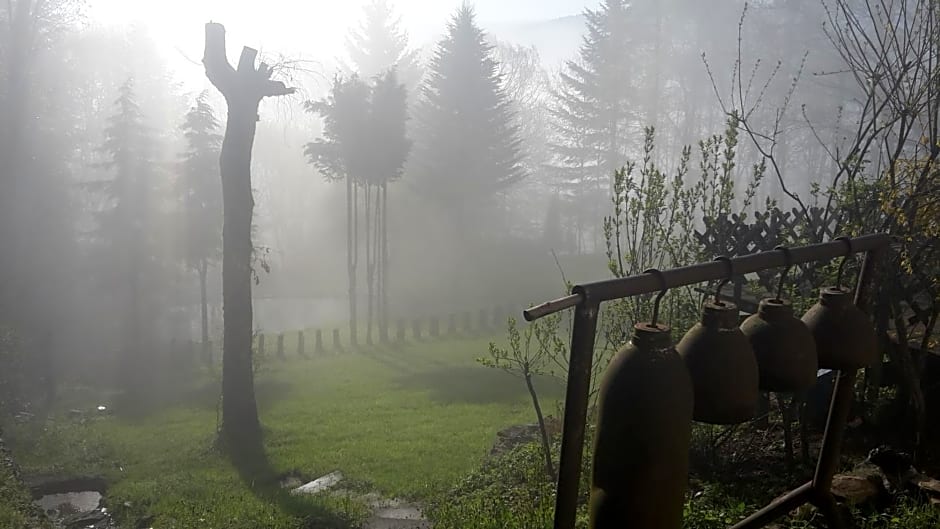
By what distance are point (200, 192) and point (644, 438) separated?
20664mm

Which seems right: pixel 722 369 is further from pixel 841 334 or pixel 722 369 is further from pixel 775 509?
pixel 775 509

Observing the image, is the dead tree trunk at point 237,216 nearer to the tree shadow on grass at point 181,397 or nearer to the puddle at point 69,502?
the puddle at point 69,502

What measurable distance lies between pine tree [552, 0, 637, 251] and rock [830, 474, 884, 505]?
1256 inches

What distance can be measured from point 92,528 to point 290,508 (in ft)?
6.79

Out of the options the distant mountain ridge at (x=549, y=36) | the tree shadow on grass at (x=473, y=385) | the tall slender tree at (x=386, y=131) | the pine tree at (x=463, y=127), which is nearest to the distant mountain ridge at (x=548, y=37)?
the distant mountain ridge at (x=549, y=36)

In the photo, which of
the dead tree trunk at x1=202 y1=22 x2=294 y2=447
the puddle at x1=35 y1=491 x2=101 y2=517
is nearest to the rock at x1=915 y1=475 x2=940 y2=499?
the puddle at x1=35 y1=491 x2=101 y2=517

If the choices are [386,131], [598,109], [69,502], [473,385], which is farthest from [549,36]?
[69,502]

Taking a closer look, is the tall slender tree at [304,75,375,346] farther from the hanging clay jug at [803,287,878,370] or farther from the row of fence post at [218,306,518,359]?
the hanging clay jug at [803,287,878,370]

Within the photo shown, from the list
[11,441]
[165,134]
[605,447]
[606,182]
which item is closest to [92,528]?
[11,441]

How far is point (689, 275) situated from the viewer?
6.86 feet

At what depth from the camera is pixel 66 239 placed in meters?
21.2

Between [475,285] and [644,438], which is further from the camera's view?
[475,285]

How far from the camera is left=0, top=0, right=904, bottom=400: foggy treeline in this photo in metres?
19.8

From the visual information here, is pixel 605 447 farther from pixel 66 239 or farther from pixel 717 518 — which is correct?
pixel 66 239
